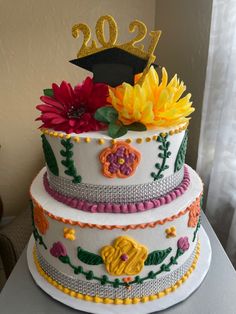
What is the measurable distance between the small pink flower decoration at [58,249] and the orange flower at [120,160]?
0.24m

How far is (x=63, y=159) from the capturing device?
85cm

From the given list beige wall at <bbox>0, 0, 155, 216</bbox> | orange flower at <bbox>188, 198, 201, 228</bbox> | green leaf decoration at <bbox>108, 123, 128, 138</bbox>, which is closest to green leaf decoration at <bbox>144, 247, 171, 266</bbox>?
orange flower at <bbox>188, 198, 201, 228</bbox>

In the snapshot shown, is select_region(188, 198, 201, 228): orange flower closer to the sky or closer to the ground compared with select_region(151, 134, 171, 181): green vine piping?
closer to the ground

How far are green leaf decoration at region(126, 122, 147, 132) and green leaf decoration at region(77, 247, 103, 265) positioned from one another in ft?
1.14

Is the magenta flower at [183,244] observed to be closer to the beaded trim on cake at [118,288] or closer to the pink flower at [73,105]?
the beaded trim on cake at [118,288]

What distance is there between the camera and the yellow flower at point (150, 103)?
775mm

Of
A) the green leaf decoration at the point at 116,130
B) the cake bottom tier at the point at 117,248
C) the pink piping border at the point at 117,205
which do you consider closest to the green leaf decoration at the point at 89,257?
the cake bottom tier at the point at 117,248

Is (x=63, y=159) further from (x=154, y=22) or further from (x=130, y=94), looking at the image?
(x=154, y=22)

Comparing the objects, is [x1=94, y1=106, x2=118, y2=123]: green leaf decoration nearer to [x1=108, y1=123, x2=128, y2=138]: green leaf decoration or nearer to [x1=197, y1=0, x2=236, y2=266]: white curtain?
[x1=108, y1=123, x2=128, y2=138]: green leaf decoration

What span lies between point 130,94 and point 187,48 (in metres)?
0.75

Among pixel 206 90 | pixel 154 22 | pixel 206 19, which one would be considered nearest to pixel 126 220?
pixel 206 90

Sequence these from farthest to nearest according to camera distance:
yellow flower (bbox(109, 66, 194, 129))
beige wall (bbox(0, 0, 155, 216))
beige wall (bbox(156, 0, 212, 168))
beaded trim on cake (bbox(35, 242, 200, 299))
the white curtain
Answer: beige wall (bbox(0, 0, 155, 216)), beige wall (bbox(156, 0, 212, 168)), the white curtain, beaded trim on cake (bbox(35, 242, 200, 299)), yellow flower (bbox(109, 66, 194, 129))

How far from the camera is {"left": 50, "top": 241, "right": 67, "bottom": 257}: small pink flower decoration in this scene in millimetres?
872

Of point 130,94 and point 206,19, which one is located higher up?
point 206,19
